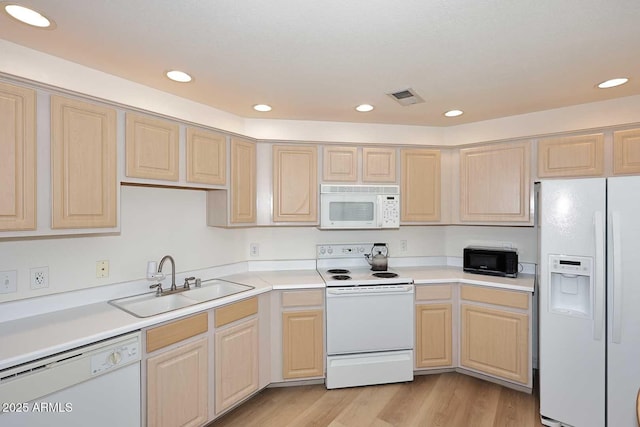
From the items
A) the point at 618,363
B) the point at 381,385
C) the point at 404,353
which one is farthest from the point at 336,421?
the point at 618,363

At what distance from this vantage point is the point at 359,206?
2.93 metres

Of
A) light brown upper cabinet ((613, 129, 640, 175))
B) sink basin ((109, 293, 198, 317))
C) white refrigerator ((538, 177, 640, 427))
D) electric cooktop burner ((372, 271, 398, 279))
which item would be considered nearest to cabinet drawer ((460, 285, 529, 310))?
white refrigerator ((538, 177, 640, 427))

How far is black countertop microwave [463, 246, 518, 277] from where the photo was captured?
277 centimetres

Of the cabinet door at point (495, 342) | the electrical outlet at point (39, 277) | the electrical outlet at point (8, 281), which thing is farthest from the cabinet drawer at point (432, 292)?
the electrical outlet at point (8, 281)

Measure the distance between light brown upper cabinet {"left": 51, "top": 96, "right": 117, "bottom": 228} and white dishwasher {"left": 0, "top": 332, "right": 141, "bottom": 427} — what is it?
670 mm

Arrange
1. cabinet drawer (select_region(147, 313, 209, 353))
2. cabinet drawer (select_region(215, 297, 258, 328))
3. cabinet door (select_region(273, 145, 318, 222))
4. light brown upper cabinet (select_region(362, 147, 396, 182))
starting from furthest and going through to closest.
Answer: light brown upper cabinet (select_region(362, 147, 396, 182)) < cabinet door (select_region(273, 145, 318, 222)) < cabinet drawer (select_region(215, 297, 258, 328)) < cabinet drawer (select_region(147, 313, 209, 353))

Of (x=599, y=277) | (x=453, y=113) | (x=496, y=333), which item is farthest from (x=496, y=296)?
(x=453, y=113)

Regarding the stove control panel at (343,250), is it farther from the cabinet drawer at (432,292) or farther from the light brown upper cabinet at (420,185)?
the cabinet drawer at (432,292)

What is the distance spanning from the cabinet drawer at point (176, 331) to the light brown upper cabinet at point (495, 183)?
2.46 meters

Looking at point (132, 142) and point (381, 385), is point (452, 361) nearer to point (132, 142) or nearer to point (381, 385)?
point (381, 385)

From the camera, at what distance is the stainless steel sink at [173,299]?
79.7 inches

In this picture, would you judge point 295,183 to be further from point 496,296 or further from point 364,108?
point 496,296

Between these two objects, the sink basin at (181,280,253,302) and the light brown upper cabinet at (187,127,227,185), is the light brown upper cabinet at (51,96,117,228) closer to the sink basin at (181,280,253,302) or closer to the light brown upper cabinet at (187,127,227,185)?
the light brown upper cabinet at (187,127,227,185)

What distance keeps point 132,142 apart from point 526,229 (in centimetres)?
333
